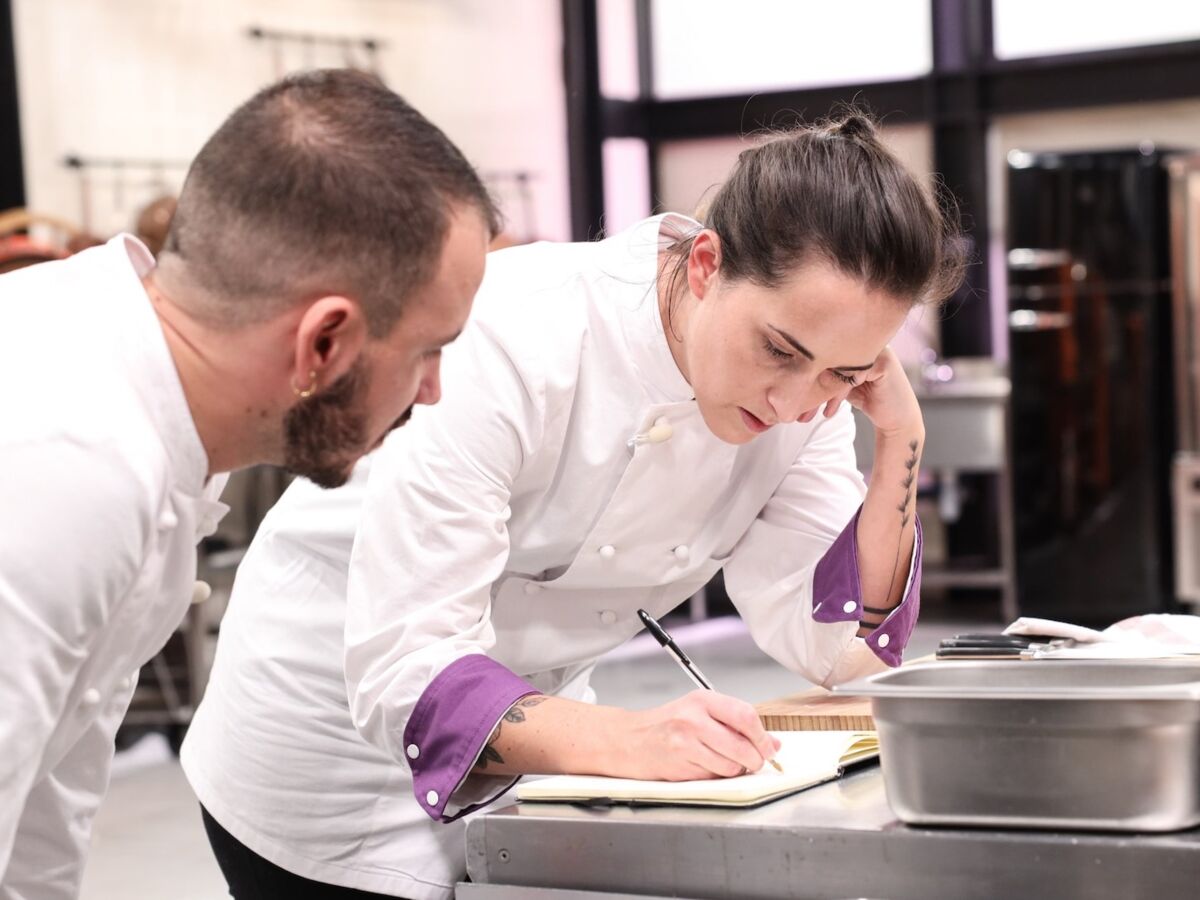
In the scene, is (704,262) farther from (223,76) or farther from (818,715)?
(223,76)

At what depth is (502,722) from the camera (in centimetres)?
141

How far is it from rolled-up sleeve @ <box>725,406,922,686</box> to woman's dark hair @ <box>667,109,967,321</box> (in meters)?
0.31

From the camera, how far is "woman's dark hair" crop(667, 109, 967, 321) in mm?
1545

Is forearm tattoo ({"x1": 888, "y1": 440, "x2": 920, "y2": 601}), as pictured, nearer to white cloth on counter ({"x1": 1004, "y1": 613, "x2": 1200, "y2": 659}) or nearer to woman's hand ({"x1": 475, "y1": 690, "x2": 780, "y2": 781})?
white cloth on counter ({"x1": 1004, "y1": 613, "x2": 1200, "y2": 659})

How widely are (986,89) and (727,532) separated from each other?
614 cm

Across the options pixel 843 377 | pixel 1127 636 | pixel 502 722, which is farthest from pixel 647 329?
pixel 1127 636

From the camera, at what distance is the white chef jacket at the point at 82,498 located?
0.95m

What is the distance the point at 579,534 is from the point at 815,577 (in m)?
0.30

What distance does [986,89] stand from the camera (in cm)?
748

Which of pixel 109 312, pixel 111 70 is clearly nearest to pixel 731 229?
pixel 109 312

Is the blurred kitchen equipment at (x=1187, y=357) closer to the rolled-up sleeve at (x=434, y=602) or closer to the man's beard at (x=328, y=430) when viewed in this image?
the rolled-up sleeve at (x=434, y=602)

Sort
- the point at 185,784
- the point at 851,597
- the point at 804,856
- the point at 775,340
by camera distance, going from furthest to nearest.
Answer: the point at 185,784 < the point at 851,597 < the point at 775,340 < the point at 804,856

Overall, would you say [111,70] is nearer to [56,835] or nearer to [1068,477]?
[1068,477]

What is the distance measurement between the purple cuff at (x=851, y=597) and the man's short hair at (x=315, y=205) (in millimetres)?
836
